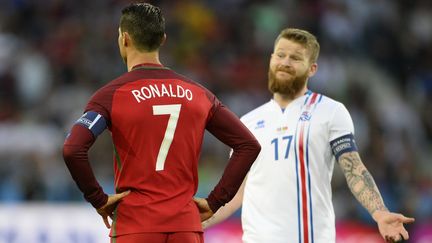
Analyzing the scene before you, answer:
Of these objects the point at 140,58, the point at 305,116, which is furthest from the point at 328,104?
the point at 140,58

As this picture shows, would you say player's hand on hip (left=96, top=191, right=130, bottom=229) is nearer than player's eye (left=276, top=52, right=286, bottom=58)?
Yes

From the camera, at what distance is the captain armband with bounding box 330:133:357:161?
6162 mm

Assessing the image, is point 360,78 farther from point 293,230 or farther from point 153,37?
point 153,37

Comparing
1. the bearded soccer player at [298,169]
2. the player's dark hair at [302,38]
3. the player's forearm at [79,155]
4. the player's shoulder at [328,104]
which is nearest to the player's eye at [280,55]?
the bearded soccer player at [298,169]

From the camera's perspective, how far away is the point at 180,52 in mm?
16031

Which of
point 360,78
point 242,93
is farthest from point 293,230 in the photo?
point 360,78

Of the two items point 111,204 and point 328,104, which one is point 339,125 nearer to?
point 328,104

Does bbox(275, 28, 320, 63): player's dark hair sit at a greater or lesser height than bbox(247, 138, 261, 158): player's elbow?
greater

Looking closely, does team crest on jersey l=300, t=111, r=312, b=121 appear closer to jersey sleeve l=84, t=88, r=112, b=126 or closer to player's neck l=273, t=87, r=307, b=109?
player's neck l=273, t=87, r=307, b=109

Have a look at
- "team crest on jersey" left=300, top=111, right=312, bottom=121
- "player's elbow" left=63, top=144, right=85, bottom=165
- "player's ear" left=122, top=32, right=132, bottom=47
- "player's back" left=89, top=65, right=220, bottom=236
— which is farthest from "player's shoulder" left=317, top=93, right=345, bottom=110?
"player's elbow" left=63, top=144, right=85, bottom=165

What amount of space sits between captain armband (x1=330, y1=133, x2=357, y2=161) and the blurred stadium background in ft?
16.2

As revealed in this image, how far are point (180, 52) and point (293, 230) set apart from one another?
1005 centimetres

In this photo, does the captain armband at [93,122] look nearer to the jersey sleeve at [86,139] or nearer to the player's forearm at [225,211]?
the jersey sleeve at [86,139]

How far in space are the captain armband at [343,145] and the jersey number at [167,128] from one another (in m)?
1.46
